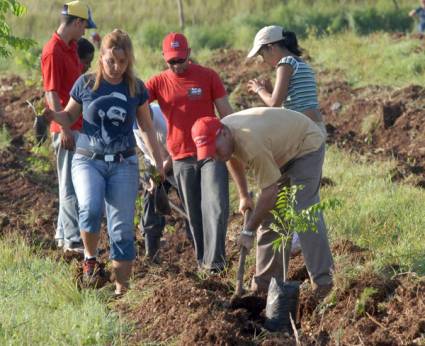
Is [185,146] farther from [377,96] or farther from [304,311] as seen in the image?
[377,96]

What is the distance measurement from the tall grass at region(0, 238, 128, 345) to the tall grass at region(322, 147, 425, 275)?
203cm

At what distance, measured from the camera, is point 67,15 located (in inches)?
361

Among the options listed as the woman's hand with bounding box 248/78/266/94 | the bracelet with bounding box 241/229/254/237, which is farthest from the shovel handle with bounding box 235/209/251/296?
the woman's hand with bounding box 248/78/266/94

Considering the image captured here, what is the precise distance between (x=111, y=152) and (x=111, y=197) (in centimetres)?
32

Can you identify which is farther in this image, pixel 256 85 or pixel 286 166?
pixel 256 85

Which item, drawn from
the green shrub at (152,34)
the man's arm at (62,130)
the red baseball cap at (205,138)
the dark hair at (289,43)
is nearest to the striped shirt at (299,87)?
the dark hair at (289,43)

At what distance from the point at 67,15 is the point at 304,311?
Result: 349cm

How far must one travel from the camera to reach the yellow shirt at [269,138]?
7.07m

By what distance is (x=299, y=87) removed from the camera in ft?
28.3

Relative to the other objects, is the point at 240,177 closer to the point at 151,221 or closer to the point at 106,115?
the point at 106,115

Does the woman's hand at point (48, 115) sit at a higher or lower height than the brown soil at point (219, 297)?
higher

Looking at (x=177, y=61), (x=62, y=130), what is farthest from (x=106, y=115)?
(x=177, y=61)

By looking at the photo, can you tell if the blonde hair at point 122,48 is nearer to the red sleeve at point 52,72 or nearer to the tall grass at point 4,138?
the red sleeve at point 52,72

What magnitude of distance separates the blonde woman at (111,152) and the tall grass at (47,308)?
0.35 metres
